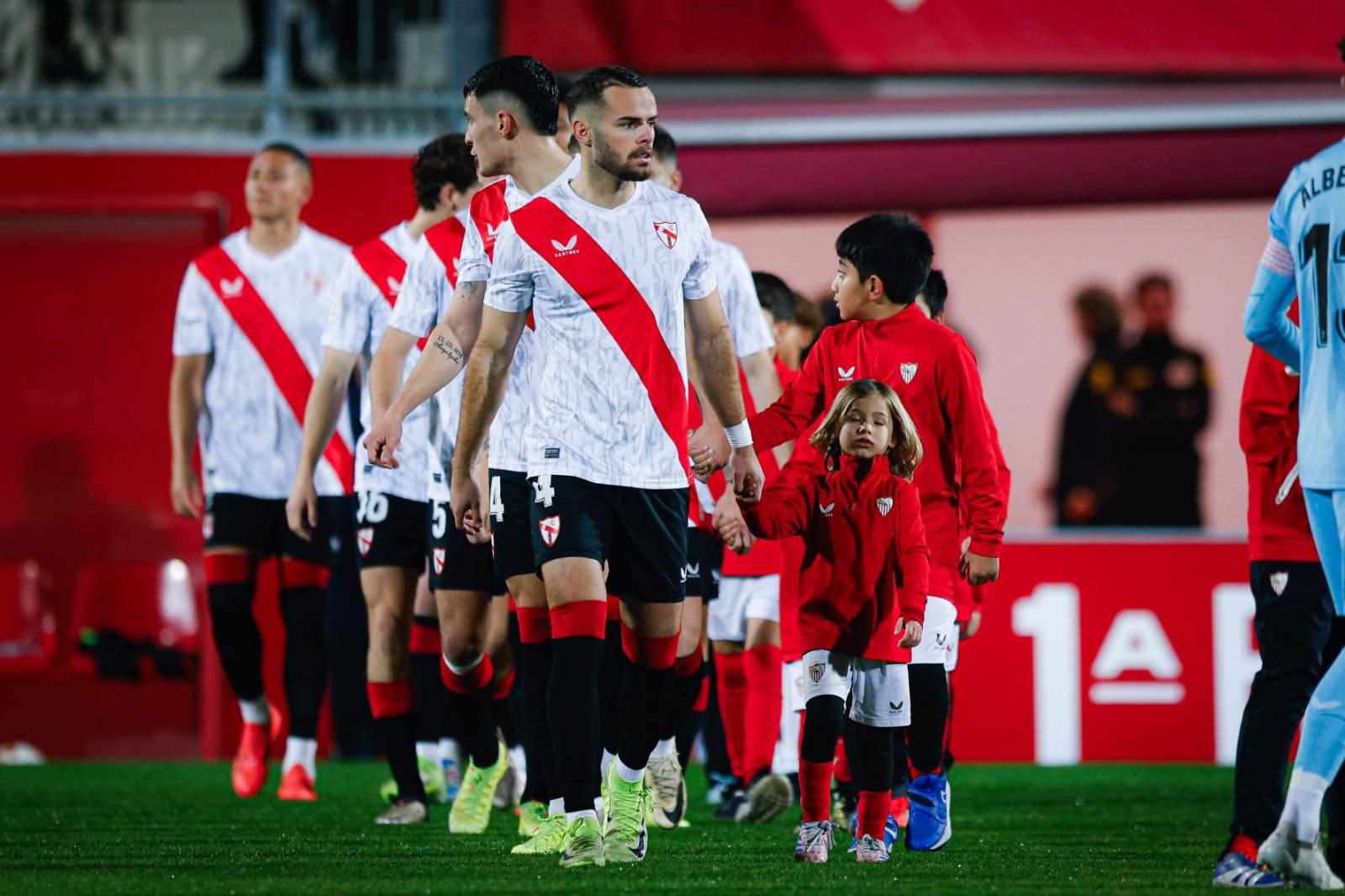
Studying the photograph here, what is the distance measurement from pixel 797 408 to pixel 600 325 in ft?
3.09

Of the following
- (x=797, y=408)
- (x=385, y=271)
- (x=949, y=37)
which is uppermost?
(x=949, y=37)

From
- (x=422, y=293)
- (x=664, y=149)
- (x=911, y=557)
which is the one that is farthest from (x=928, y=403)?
(x=422, y=293)

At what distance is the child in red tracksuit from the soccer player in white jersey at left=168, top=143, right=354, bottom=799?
2655mm

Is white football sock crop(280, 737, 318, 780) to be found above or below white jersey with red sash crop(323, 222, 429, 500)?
below

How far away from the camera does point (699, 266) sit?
16.0 feet

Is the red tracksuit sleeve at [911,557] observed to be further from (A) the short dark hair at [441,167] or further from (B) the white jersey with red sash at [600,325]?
(A) the short dark hair at [441,167]

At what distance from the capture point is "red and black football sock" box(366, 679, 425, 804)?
6.31m

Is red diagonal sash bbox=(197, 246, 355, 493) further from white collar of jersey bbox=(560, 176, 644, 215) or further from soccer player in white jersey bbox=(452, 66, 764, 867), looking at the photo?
white collar of jersey bbox=(560, 176, 644, 215)

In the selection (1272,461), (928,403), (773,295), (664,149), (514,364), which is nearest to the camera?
(1272,461)

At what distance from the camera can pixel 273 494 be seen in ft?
23.9

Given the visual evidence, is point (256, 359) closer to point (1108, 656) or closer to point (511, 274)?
point (511, 274)

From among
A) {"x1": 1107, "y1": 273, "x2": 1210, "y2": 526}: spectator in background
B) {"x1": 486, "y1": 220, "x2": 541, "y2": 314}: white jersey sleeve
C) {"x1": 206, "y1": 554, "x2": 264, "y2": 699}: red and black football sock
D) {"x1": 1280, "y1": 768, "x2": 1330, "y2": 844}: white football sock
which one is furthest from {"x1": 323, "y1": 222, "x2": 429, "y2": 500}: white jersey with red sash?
{"x1": 1107, "y1": 273, "x2": 1210, "y2": 526}: spectator in background

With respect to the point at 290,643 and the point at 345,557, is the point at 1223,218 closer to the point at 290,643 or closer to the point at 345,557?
the point at 345,557

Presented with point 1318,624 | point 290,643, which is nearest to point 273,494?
point 290,643
